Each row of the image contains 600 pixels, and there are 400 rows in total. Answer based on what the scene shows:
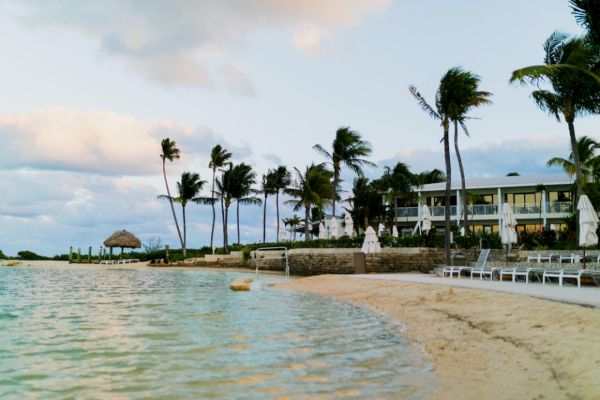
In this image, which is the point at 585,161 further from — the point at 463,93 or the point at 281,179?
the point at 281,179

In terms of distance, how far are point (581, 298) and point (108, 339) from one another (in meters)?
8.65

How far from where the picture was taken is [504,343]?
25.2ft

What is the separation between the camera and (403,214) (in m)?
46.8

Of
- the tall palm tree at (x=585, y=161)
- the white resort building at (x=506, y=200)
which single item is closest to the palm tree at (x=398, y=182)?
the white resort building at (x=506, y=200)

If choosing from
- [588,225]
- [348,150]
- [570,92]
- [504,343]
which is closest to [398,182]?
[348,150]

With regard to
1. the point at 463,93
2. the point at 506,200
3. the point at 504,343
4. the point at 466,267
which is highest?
the point at 463,93

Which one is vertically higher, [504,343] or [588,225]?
[588,225]

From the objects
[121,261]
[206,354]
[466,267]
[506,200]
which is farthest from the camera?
[121,261]

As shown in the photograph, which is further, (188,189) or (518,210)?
(188,189)

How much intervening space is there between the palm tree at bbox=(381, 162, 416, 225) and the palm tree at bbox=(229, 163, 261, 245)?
50.7 ft

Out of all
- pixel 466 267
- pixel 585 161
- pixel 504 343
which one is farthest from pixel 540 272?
pixel 585 161

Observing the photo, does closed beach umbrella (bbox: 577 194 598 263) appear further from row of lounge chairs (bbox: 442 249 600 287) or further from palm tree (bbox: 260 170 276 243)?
palm tree (bbox: 260 170 276 243)

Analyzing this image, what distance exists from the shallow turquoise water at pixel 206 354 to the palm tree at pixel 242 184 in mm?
42661

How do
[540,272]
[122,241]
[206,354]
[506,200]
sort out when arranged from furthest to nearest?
[122,241] < [506,200] < [540,272] < [206,354]
